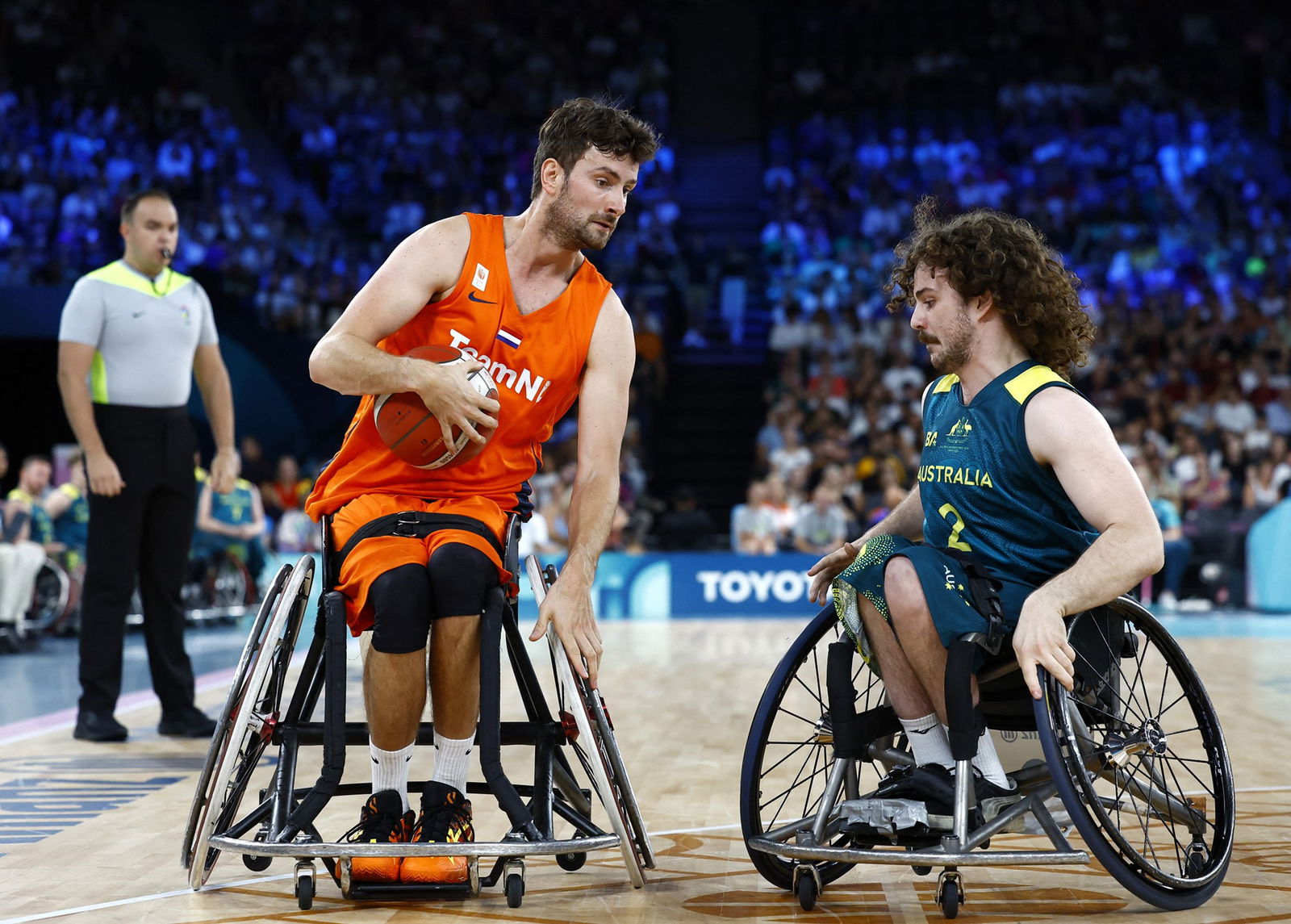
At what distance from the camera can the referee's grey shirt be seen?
4531 millimetres

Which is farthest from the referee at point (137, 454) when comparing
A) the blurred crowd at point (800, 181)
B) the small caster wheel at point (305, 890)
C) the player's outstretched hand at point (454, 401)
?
the blurred crowd at point (800, 181)

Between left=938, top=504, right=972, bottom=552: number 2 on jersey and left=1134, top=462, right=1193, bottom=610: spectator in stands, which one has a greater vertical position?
left=938, top=504, right=972, bottom=552: number 2 on jersey

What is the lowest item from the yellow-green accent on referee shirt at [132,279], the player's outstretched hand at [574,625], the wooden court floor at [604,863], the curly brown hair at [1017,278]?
the wooden court floor at [604,863]

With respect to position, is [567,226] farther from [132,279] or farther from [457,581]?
[132,279]

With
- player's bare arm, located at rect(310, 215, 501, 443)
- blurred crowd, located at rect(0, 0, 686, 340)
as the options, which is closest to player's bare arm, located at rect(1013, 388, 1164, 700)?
player's bare arm, located at rect(310, 215, 501, 443)

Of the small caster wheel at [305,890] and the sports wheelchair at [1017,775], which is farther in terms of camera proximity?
the small caster wheel at [305,890]

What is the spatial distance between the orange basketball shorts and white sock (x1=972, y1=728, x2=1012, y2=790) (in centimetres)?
90

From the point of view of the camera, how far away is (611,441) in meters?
2.77

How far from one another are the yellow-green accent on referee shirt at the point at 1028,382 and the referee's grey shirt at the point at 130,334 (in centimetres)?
305

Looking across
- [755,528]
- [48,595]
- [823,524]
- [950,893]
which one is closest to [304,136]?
[755,528]

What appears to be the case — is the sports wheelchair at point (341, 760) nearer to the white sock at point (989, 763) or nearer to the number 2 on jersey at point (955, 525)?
the white sock at point (989, 763)

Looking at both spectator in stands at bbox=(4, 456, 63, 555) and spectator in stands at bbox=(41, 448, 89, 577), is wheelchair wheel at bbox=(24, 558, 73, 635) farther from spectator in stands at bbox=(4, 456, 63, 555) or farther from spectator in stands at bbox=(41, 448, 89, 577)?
spectator in stands at bbox=(41, 448, 89, 577)

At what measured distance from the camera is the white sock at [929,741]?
246 cm

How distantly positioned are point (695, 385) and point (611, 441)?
12724mm
